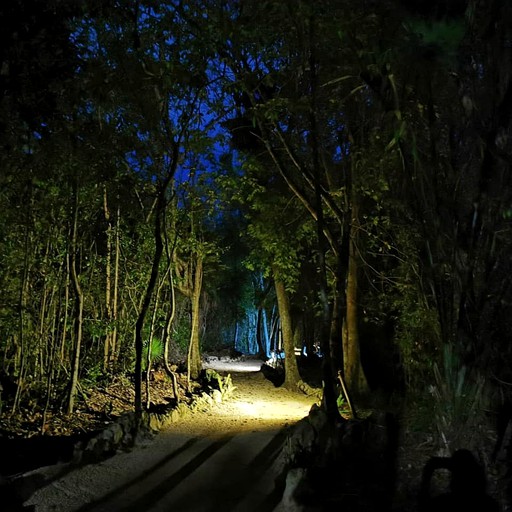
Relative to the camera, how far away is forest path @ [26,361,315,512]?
450 centimetres

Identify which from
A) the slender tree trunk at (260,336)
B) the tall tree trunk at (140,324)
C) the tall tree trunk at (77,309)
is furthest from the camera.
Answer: the slender tree trunk at (260,336)

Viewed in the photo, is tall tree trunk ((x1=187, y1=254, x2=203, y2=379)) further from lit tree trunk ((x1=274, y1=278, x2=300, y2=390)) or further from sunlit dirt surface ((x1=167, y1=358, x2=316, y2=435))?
lit tree trunk ((x1=274, y1=278, x2=300, y2=390))

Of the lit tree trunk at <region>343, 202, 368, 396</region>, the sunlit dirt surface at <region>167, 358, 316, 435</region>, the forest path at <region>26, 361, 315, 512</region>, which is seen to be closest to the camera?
the forest path at <region>26, 361, 315, 512</region>

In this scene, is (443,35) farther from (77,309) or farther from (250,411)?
(250,411)

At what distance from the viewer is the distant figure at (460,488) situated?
3865mm

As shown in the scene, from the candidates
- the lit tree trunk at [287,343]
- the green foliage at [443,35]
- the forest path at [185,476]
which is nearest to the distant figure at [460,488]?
the forest path at [185,476]

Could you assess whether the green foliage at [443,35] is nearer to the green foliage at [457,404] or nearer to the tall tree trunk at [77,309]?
the green foliage at [457,404]

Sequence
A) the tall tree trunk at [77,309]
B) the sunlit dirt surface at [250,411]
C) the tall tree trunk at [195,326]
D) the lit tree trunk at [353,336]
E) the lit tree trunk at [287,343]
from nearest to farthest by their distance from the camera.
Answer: the tall tree trunk at [77,309]
the sunlit dirt surface at [250,411]
the lit tree trunk at [353,336]
the tall tree trunk at [195,326]
the lit tree trunk at [287,343]

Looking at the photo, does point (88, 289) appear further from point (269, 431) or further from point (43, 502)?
point (43, 502)

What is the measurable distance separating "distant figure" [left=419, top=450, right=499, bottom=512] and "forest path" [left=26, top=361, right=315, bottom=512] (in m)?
1.42

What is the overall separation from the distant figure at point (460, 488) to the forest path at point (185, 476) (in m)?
1.42

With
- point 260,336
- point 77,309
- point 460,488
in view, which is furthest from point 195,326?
point 260,336

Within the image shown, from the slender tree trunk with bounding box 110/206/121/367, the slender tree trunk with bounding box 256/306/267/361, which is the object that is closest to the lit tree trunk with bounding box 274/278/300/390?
the slender tree trunk with bounding box 110/206/121/367

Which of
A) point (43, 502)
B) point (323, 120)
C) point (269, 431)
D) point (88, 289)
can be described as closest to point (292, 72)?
point (323, 120)
